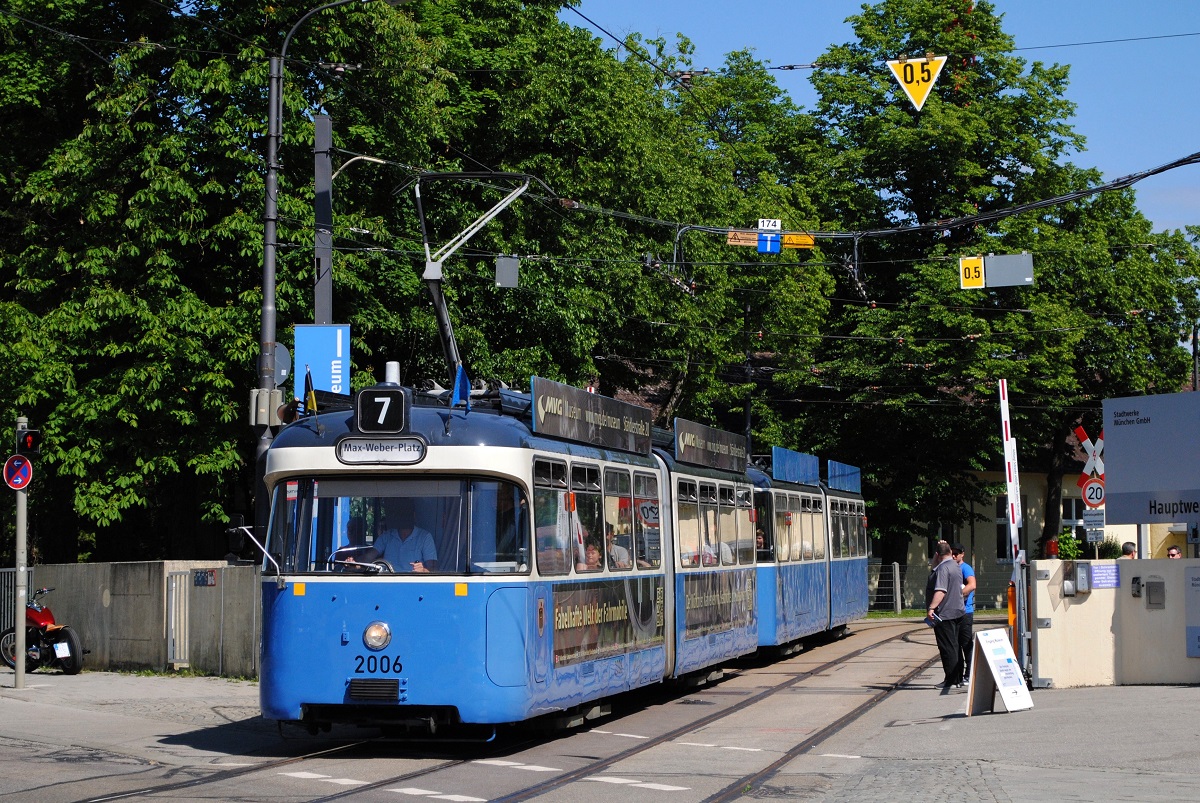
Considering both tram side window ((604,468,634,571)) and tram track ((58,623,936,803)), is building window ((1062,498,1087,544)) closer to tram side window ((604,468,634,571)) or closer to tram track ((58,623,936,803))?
tram track ((58,623,936,803))

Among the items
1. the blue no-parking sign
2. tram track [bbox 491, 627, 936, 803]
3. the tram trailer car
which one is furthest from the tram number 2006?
the blue no-parking sign

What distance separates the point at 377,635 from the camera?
11914 millimetres

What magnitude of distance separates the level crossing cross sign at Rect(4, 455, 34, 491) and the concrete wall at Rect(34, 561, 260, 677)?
2717 millimetres

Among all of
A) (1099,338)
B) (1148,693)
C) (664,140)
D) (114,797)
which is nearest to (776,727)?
(1148,693)

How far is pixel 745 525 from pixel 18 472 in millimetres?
9102

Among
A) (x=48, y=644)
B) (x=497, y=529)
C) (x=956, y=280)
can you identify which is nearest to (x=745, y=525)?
(x=497, y=529)

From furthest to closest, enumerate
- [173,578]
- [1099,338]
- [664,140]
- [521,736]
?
[1099,338] < [664,140] < [173,578] < [521,736]

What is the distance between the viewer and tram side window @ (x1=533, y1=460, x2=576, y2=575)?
41.1 ft

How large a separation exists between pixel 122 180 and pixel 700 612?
1355cm

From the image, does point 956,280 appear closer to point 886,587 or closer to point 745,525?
point 886,587

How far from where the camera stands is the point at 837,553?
27.7m

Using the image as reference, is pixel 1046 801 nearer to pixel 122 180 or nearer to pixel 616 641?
pixel 616 641

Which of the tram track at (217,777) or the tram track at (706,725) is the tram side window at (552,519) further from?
the tram track at (217,777)

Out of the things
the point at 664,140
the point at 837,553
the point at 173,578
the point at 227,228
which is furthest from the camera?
the point at 664,140
